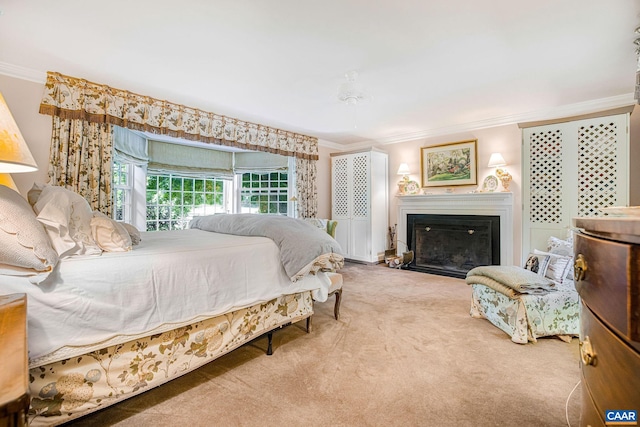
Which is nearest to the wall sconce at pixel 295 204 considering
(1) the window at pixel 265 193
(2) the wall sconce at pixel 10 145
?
(1) the window at pixel 265 193

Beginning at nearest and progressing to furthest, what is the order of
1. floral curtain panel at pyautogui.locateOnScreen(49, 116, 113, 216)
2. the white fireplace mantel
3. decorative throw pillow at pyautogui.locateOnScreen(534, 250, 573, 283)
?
decorative throw pillow at pyautogui.locateOnScreen(534, 250, 573, 283) < floral curtain panel at pyautogui.locateOnScreen(49, 116, 113, 216) < the white fireplace mantel

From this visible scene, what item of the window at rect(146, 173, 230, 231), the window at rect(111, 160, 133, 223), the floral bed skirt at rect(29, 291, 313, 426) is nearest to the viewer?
the floral bed skirt at rect(29, 291, 313, 426)

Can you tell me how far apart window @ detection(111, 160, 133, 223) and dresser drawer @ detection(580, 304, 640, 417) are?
4.83m

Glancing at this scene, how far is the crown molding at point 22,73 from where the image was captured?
8.96 ft

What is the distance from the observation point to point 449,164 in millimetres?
4898

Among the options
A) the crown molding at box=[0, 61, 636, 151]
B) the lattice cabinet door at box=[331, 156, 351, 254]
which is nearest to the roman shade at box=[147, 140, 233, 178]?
the crown molding at box=[0, 61, 636, 151]

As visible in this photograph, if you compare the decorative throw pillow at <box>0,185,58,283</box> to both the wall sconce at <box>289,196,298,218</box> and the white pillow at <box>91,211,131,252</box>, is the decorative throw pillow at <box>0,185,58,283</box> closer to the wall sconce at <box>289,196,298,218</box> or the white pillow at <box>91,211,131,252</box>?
the white pillow at <box>91,211,131,252</box>

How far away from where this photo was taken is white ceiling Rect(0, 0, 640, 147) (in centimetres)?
198

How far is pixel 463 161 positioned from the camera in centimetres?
475

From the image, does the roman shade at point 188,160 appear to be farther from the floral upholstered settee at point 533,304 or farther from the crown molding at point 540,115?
the floral upholstered settee at point 533,304

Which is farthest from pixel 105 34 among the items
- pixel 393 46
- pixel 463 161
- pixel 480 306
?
pixel 463 161

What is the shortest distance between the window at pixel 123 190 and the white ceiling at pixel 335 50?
135 centimetres

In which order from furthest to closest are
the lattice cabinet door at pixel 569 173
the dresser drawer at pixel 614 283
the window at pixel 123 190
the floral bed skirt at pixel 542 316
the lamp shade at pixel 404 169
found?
the lamp shade at pixel 404 169 → the window at pixel 123 190 → the lattice cabinet door at pixel 569 173 → the floral bed skirt at pixel 542 316 → the dresser drawer at pixel 614 283

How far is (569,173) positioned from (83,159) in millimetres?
5788
